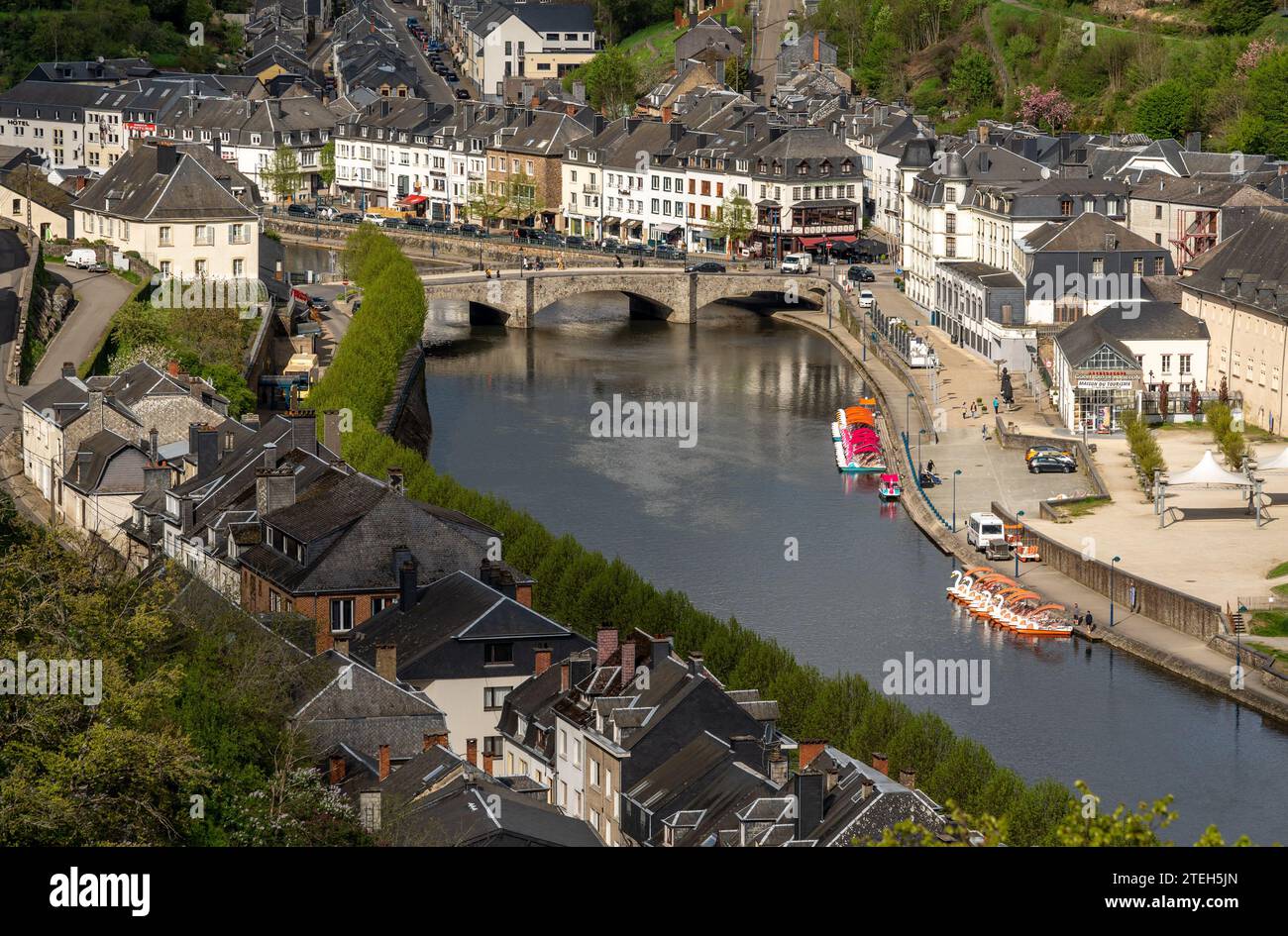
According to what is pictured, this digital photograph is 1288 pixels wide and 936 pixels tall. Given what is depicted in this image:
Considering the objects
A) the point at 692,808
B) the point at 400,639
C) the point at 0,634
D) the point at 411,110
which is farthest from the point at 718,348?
the point at 0,634

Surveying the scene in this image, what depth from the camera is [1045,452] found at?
6109 centimetres

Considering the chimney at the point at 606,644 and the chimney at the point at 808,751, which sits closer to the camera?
the chimney at the point at 808,751

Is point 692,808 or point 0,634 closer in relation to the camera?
point 0,634

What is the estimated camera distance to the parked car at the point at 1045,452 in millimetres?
61003

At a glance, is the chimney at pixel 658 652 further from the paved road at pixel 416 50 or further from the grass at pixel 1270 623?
the paved road at pixel 416 50

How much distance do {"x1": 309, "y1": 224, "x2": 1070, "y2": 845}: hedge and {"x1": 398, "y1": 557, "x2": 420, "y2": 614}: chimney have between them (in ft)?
9.45

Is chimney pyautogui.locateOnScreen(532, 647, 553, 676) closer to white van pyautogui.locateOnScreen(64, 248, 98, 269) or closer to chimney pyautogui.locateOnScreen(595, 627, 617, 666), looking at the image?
chimney pyautogui.locateOnScreen(595, 627, 617, 666)

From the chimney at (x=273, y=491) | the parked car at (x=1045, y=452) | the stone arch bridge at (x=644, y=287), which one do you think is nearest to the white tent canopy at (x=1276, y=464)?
the parked car at (x=1045, y=452)

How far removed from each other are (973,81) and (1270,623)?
242 ft

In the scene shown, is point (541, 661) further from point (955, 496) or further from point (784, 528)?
point (955, 496)

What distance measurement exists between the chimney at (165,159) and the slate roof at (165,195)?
0.10 metres

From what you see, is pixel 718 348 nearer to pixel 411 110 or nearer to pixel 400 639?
pixel 411 110
